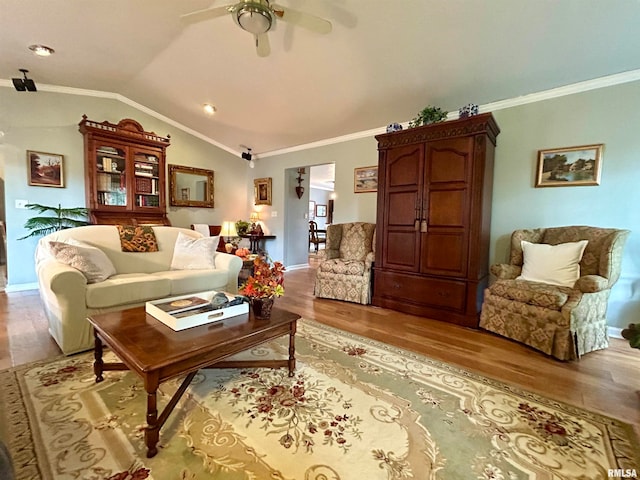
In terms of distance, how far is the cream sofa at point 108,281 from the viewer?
2.15 meters

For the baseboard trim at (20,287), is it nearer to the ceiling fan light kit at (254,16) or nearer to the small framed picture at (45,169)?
the small framed picture at (45,169)

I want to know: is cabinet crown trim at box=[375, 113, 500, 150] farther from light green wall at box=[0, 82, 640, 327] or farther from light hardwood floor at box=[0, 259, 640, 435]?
light hardwood floor at box=[0, 259, 640, 435]

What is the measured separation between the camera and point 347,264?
12.2 ft

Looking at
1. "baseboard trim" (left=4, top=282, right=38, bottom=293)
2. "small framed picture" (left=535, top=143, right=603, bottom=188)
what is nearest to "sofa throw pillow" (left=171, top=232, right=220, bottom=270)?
"baseboard trim" (left=4, top=282, right=38, bottom=293)

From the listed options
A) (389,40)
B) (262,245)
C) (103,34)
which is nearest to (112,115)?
(103,34)

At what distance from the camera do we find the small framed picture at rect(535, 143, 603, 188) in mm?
2824

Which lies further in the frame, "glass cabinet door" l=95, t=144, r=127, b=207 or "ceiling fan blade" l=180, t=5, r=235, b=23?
"glass cabinet door" l=95, t=144, r=127, b=207

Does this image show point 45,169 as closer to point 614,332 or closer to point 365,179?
point 365,179

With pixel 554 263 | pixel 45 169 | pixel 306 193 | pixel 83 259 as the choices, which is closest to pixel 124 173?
pixel 45 169

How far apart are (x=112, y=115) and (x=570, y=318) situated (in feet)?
20.4

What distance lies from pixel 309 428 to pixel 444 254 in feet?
7.45

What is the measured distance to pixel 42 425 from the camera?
4.69ft

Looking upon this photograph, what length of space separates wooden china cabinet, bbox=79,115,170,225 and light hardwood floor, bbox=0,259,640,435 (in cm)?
164

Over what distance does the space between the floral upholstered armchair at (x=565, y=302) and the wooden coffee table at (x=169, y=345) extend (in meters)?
1.95
